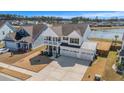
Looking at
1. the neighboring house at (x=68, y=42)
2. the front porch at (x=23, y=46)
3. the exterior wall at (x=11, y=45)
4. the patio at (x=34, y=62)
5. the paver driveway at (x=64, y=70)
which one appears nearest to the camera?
the paver driveway at (x=64, y=70)

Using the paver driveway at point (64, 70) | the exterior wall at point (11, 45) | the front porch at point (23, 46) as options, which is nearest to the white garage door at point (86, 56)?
the paver driveway at point (64, 70)

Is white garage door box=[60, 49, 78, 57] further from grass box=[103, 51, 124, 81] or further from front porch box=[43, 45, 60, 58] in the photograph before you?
grass box=[103, 51, 124, 81]

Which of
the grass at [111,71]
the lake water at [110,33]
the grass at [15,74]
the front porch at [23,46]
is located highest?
the lake water at [110,33]

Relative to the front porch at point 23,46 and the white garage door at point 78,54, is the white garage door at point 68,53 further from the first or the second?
the front porch at point 23,46

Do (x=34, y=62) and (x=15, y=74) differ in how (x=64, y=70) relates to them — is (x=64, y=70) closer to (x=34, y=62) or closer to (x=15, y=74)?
(x=34, y=62)

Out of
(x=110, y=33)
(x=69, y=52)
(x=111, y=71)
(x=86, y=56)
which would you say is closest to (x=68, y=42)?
(x=69, y=52)

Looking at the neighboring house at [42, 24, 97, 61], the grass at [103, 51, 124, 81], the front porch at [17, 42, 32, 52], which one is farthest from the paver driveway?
the front porch at [17, 42, 32, 52]
